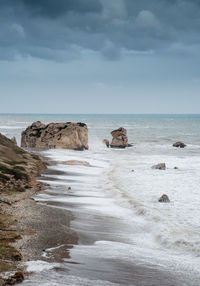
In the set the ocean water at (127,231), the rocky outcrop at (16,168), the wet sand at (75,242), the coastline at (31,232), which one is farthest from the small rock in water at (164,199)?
the rocky outcrop at (16,168)

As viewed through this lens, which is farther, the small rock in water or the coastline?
the small rock in water

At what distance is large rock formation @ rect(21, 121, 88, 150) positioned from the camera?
58.1 meters

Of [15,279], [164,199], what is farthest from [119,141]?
[15,279]

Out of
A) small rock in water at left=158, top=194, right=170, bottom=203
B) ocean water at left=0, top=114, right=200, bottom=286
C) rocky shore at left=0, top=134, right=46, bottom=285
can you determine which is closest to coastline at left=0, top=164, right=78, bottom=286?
rocky shore at left=0, top=134, right=46, bottom=285

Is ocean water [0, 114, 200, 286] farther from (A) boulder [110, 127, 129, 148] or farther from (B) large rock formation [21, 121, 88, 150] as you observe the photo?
(A) boulder [110, 127, 129, 148]

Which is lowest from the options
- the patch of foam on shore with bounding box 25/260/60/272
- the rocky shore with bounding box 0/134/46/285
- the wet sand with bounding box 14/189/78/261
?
the wet sand with bounding box 14/189/78/261

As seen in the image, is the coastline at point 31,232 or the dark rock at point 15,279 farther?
the coastline at point 31,232

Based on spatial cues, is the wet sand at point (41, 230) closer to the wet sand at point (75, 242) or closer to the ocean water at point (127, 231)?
the wet sand at point (75, 242)

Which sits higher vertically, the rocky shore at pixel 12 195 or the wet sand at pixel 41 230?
the rocky shore at pixel 12 195

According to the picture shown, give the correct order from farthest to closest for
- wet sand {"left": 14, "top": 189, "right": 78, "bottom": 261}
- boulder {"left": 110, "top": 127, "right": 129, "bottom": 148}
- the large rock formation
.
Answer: boulder {"left": 110, "top": 127, "right": 129, "bottom": 148} → the large rock formation → wet sand {"left": 14, "top": 189, "right": 78, "bottom": 261}

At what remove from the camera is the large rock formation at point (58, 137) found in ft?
191

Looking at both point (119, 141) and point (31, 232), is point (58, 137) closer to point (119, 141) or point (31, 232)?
point (119, 141)

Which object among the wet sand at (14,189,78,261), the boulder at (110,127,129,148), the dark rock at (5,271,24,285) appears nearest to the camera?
the dark rock at (5,271,24,285)

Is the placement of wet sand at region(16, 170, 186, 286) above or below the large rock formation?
below
